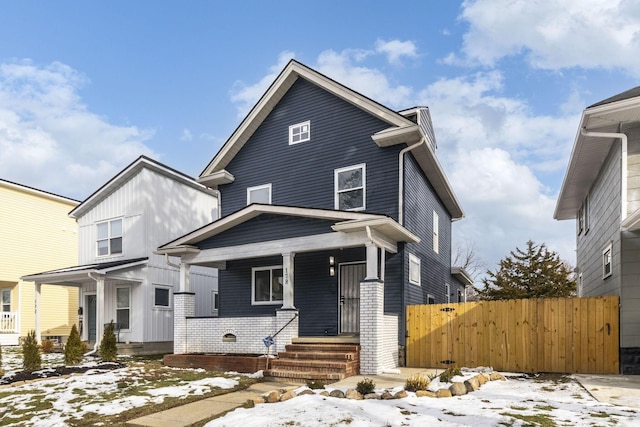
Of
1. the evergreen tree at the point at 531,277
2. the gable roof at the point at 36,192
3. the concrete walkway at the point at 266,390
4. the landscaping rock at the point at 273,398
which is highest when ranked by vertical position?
→ the gable roof at the point at 36,192

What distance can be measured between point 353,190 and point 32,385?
8929 mm

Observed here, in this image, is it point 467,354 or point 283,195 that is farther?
point 283,195

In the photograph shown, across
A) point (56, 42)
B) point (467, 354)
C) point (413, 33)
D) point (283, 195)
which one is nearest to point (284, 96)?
point (283, 195)

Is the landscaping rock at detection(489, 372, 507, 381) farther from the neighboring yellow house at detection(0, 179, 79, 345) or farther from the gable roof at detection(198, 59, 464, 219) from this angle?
the neighboring yellow house at detection(0, 179, 79, 345)

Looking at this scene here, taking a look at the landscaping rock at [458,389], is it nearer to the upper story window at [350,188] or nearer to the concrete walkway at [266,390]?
the concrete walkway at [266,390]

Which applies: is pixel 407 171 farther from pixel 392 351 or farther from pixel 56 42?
pixel 56 42

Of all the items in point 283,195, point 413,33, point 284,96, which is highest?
point 413,33

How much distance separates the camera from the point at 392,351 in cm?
1212

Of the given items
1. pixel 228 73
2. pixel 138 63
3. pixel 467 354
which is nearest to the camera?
pixel 467 354

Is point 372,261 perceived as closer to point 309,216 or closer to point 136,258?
point 309,216

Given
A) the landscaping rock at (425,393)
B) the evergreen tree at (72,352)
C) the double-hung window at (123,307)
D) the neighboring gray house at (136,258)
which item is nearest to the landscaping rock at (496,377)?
the landscaping rock at (425,393)

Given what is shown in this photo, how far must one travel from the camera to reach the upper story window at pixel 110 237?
19875mm

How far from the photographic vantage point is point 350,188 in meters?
14.1

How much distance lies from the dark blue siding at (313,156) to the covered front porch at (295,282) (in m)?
1.75
